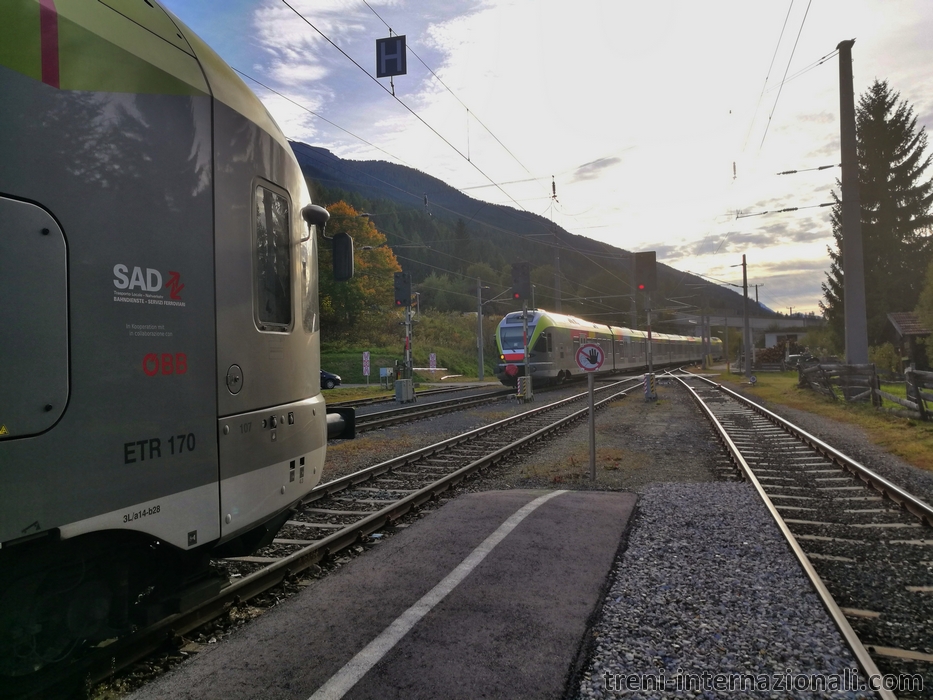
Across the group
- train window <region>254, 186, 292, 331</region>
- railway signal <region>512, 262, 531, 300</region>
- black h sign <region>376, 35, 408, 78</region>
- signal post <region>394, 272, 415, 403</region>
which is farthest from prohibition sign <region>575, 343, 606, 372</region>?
signal post <region>394, 272, 415, 403</region>

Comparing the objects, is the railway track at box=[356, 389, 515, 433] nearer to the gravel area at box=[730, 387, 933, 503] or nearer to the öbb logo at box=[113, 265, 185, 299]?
the gravel area at box=[730, 387, 933, 503]

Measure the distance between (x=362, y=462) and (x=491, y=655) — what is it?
24.6 feet

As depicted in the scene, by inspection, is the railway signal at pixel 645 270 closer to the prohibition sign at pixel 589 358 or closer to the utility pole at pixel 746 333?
the prohibition sign at pixel 589 358

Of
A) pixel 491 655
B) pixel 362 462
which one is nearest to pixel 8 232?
pixel 491 655

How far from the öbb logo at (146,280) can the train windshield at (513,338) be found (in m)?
24.4

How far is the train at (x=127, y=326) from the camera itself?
270cm

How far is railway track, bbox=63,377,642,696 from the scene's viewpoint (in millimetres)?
3840

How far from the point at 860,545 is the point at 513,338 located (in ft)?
72.7

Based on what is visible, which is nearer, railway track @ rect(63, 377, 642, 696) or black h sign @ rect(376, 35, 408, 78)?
railway track @ rect(63, 377, 642, 696)

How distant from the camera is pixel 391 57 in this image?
1260 centimetres

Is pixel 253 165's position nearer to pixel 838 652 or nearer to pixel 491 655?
pixel 491 655

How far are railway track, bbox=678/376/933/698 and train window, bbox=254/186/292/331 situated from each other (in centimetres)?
409

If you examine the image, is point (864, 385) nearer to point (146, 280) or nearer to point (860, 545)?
point (860, 545)

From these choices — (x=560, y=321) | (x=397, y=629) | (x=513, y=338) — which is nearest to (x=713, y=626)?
(x=397, y=629)
